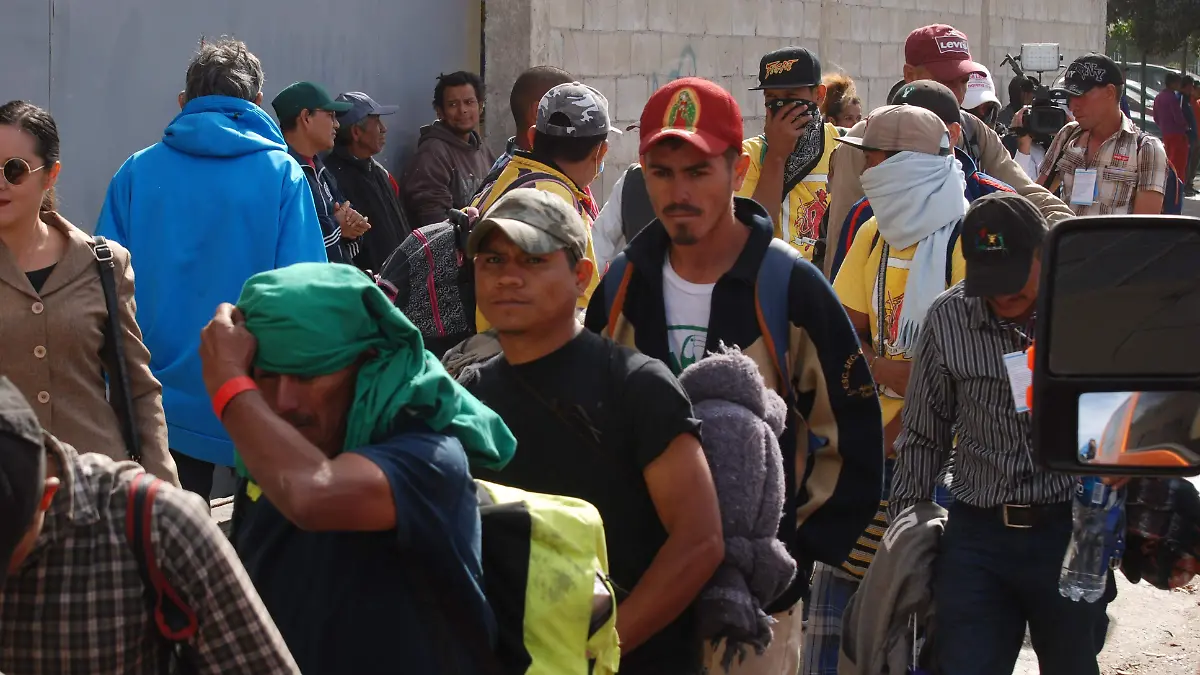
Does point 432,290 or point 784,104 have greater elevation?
point 784,104

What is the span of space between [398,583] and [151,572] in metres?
0.39

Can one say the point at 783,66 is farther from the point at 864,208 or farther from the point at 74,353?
the point at 74,353

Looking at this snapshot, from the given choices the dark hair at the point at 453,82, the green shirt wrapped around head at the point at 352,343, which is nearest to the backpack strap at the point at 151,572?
the green shirt wrapped around head at the point at 352,343

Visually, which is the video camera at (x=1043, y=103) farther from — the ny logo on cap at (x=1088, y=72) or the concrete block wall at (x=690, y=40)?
the concrete block wall at (x=690, y=40)

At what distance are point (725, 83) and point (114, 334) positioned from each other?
8.97m

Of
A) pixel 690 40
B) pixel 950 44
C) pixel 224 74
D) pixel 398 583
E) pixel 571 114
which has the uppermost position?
pixel 690 40

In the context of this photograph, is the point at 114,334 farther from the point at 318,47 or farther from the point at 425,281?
the point at 318,47

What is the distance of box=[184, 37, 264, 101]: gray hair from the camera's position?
5.35 m

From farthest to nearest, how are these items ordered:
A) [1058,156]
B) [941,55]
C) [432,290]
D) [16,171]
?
[1058,156]
[941,55]
[432,290]
[16,171]

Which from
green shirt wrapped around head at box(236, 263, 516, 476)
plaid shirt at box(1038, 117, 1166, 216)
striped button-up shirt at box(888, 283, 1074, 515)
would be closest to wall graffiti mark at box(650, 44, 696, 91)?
plaid shirt at box(1038, 117, 1166, 216)

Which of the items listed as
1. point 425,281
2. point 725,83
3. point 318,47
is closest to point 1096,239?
point 425,281

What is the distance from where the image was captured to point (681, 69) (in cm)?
1215

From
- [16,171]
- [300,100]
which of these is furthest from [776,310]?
[300,100]

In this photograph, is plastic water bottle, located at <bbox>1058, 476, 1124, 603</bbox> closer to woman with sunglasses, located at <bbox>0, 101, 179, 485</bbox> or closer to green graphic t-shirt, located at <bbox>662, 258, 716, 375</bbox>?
green graphic t-shirt, located at <bbox>662, 258, 716, 375</bbox>
